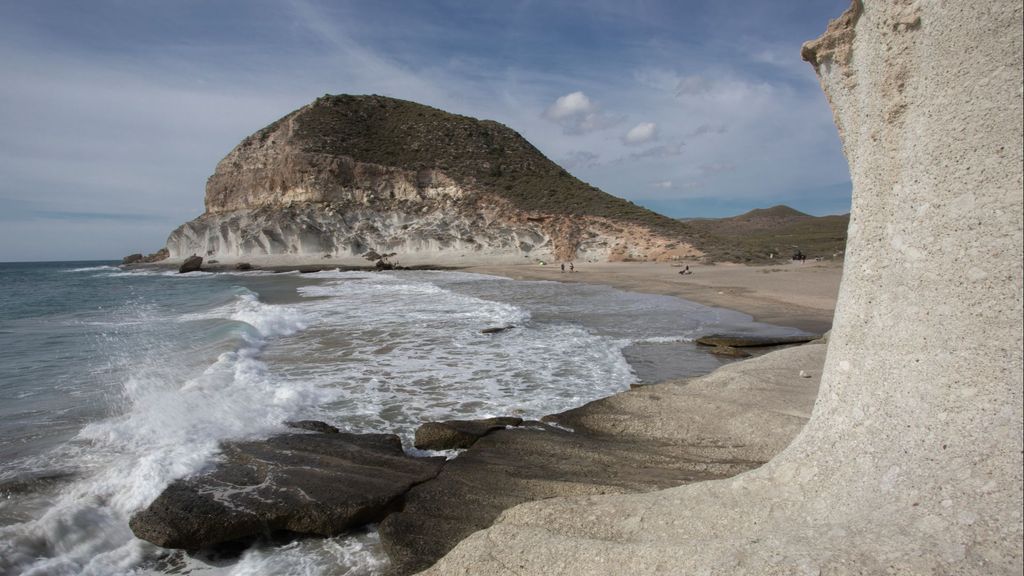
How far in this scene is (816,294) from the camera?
18562mm

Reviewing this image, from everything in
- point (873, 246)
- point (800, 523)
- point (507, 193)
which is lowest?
point (800, 523)

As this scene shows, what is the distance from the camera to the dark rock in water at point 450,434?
5305mm

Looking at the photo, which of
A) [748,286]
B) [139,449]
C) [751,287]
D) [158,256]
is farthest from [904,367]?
[158,256]

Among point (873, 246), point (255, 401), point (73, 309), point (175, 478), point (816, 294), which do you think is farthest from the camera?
point (73, 309)

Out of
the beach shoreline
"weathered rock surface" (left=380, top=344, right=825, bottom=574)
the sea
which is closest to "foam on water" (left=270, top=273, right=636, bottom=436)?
the sea

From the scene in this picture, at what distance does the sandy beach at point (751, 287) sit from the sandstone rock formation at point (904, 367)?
11.1m

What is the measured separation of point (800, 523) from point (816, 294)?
733 inches

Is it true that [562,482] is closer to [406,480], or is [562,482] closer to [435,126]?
[406,480]

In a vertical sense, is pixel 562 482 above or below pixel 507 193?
below

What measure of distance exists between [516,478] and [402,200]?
5261cm

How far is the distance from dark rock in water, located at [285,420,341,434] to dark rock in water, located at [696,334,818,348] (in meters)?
7.69

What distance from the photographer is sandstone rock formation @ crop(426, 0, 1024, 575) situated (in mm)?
1900

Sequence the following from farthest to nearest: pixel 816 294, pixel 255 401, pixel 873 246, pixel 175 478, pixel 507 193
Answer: pixel 507 193
pixel 816 294
pixel 255 401
pixel 175 478
pixel 873 246

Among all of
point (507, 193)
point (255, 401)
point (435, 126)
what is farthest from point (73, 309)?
point (435, 126)
